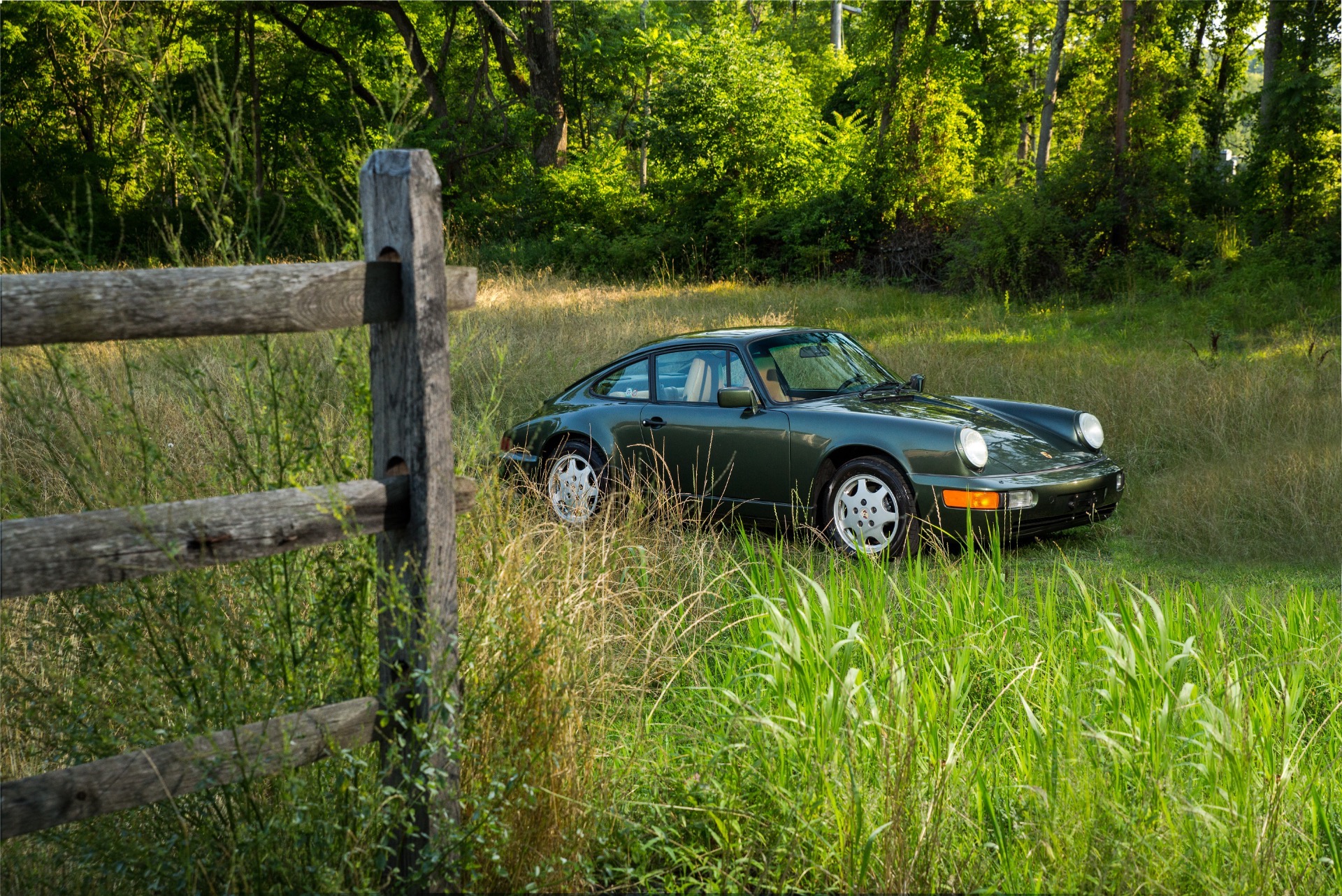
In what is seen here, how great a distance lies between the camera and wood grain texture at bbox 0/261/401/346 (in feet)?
7.14

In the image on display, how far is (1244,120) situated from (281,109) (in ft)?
94.3

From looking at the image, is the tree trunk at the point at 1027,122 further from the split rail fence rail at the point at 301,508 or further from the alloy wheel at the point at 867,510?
the split rail fence rail at the point at 301,508

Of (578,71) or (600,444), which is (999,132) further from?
(600,444)

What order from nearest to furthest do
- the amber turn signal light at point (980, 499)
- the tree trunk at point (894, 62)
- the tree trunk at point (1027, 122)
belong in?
1. the amber turn signal light at point (980, 499)
2. the tree trunk at point (894, 62)
3. the tree trunk at point (1027, 122)

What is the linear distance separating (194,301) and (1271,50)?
79.4 feet

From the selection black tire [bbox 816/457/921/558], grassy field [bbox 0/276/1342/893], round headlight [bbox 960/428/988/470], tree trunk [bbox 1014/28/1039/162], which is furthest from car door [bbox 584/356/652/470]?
tree trunk [bbox 1014/28/1039/162]

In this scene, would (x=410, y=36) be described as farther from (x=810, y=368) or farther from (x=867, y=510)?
(x=867, y=510)

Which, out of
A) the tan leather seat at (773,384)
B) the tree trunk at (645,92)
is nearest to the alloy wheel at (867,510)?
the tan leather seat at (773,384)

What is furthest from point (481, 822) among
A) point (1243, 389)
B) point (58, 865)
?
point (1243, 389)

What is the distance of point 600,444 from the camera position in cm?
771

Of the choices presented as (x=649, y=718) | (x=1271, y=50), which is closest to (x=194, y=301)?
(x=649, y=718)

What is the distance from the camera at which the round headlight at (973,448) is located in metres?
6.45

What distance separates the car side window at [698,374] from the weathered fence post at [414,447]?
185 inches

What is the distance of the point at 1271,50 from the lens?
21656mm
